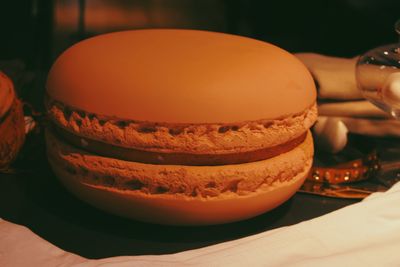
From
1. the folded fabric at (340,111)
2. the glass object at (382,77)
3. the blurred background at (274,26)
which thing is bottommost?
the blurred background at (274,26)

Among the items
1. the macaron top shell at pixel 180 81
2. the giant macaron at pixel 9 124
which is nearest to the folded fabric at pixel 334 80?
the macaron top shell at pixel 180 81

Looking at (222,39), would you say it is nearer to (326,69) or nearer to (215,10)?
(326,69)

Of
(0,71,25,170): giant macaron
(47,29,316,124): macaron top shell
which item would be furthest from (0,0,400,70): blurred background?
(47,29,316,124): macaron top shell

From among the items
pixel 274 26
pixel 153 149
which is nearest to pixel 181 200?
pixel 153 149

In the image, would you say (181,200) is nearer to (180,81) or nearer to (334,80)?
(180,81)

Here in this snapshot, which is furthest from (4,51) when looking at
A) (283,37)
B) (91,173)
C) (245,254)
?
(245,254)

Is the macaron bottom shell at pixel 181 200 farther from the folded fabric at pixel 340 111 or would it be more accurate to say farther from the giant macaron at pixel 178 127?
the folded fabric at pixel 340 111
